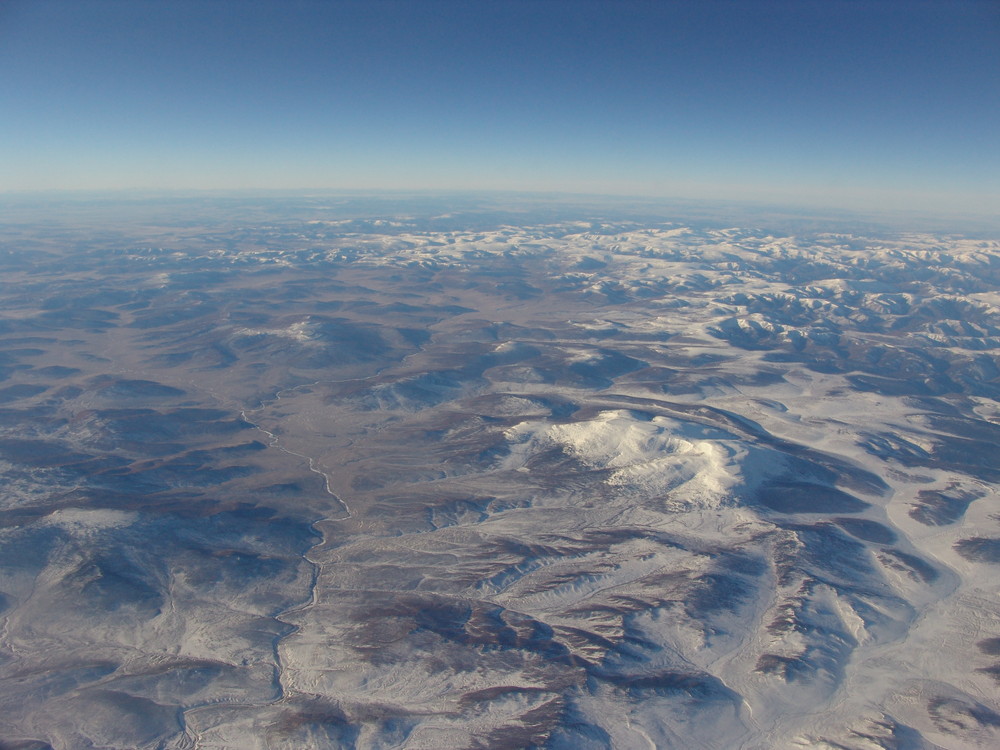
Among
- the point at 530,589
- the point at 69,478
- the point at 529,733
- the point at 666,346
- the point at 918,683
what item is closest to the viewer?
the point at 529,733

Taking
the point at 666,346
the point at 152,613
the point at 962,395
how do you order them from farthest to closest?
the point at 666,346
the point at 962,395
the point at 152,613

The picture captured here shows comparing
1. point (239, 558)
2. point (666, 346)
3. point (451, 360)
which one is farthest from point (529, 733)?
point (666, 346)

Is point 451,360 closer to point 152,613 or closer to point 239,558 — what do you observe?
point 239,558

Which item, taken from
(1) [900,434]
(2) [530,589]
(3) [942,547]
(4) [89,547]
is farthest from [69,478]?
(1) [900,434]

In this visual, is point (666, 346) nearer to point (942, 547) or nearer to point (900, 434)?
point (900, 434)

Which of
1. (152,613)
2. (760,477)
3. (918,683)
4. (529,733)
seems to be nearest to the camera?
(529,733)

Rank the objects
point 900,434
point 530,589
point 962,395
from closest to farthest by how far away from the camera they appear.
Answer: point 530,589 < point 900,434 < point 962,395

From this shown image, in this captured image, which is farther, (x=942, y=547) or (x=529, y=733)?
(x=942, y=547)

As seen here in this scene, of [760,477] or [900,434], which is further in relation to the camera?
[900,434]
